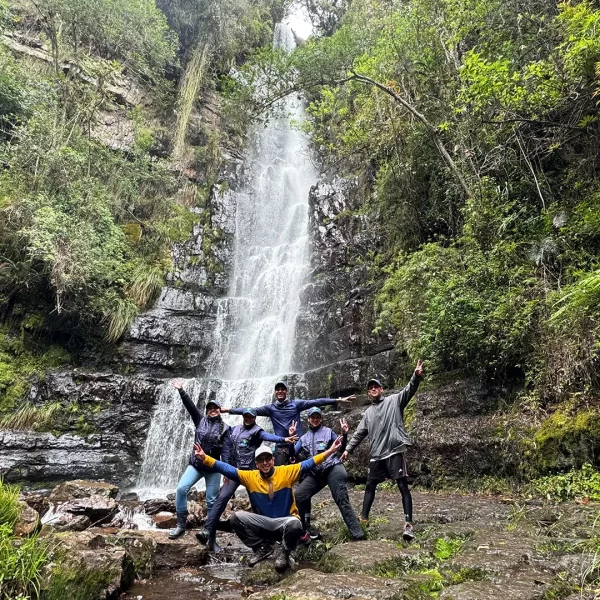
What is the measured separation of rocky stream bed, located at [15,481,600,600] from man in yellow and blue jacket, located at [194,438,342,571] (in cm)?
25

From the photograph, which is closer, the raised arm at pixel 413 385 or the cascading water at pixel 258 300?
the raised arm at pixel 413 385

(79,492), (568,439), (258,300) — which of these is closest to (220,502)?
(79,492)

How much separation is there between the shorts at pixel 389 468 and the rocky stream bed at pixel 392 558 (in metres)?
0.59

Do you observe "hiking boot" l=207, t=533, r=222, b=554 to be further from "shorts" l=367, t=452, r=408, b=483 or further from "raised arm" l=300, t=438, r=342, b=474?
"shorts" l=367, t=452, r=408, b=483

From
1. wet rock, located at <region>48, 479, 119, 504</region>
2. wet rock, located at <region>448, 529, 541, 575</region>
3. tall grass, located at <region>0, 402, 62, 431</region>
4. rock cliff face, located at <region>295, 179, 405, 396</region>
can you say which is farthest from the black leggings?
tall grass, located at <region>0, 402, 62, 431</region>

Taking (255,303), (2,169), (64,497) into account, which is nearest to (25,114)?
(2,169)

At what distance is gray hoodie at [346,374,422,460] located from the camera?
16.0 ft

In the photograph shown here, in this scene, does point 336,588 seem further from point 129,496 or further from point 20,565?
point 129,496

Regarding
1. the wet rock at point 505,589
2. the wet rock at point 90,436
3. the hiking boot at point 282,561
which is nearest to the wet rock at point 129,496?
the wet rock at point 90,436

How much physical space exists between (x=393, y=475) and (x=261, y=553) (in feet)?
5.45

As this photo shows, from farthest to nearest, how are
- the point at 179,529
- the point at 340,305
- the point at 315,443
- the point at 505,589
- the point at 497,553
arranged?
the point at 340,305 < the point at 179,529 < the point at 315,443 < the point at 497,553 < the point at 505,589

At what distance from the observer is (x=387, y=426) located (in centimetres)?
495

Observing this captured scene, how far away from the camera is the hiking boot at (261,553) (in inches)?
181

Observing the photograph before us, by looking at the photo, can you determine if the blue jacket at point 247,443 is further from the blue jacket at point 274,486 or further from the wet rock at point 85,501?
the wet rock at point 85,501
